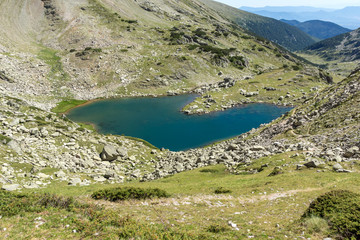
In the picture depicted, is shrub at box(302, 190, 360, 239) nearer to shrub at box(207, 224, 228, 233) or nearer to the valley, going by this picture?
the valley

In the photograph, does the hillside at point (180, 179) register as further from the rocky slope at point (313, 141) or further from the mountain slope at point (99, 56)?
the mountain slope at point (99, 56)

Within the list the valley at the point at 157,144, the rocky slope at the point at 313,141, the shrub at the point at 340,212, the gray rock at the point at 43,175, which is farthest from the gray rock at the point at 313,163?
the gray rock at the point at 43,175

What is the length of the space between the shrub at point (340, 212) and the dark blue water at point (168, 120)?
162 feet

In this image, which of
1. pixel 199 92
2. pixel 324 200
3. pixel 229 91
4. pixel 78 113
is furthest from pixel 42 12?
pixel 324 200

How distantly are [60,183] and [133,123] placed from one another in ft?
173

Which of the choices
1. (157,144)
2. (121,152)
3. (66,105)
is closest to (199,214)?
(121,152)

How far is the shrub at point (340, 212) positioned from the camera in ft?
38.7

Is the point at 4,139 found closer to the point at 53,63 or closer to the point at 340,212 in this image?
the point at 340,212

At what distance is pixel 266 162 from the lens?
113 feet

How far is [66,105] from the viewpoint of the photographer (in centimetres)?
9719

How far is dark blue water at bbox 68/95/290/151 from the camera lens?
234 feet

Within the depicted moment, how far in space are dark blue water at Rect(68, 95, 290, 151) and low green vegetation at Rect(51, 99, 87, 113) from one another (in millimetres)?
3863

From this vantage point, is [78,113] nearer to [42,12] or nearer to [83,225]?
[83,225]

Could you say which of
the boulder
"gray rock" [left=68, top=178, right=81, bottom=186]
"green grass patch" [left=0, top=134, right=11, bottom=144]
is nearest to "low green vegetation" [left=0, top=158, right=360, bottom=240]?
"gray rock" [left=68, top=178, right=81, bottom=186]
